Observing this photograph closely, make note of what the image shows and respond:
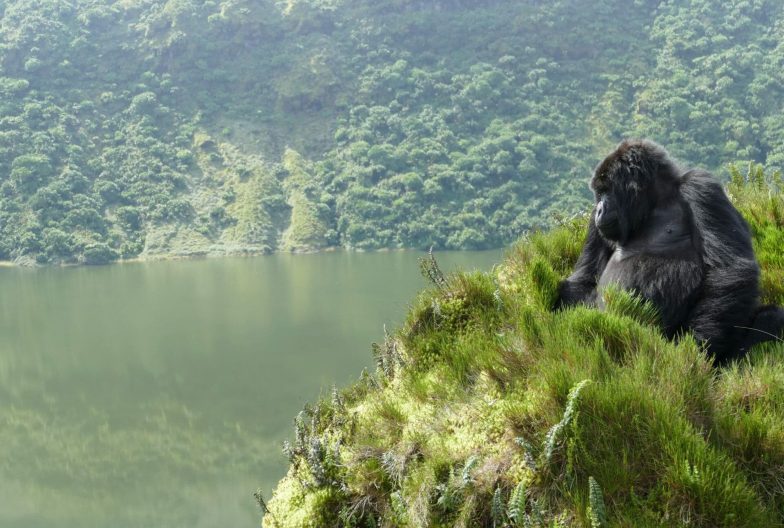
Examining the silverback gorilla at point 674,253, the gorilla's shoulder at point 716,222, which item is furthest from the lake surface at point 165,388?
the gorilla's shoulder at point 716,222

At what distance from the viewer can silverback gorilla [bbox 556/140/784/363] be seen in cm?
316

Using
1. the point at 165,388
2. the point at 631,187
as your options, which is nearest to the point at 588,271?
the point at 631,187

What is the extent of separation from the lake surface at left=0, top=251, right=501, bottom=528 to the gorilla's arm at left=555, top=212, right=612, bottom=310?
104cm

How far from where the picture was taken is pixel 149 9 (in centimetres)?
11000

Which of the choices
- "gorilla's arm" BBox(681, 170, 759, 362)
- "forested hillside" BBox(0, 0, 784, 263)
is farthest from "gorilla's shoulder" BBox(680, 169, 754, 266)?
"forested hillside" BBox(0, 0, 784, 263)

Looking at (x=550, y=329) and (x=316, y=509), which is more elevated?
(x=550, y=329)

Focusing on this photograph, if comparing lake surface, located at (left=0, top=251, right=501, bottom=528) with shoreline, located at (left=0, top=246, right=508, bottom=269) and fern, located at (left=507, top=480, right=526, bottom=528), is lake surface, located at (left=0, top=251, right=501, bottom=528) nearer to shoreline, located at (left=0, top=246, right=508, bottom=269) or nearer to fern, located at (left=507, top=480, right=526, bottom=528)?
fern, located at (left=507, top=480, right=526, bottom=528)

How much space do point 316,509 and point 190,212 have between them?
78686 mm

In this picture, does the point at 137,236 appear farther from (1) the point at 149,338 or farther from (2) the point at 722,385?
(2) the point at 722,385

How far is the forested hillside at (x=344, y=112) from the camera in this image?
250 feet

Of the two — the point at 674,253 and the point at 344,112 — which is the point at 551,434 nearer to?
the point at 674,253

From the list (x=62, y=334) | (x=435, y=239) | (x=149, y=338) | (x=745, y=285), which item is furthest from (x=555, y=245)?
(x=435, y=239)

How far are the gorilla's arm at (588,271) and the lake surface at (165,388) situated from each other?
1038 mm

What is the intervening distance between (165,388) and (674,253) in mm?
23362
